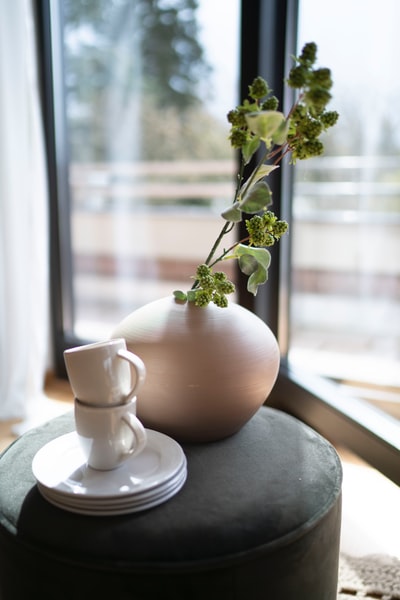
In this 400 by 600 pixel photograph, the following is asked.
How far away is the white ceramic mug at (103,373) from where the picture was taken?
857 millimetres

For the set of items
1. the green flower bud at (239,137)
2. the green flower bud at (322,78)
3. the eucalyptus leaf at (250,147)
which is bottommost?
the eucalyptus leaf at (250,147)

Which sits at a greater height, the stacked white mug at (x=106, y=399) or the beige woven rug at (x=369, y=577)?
the stacked white mug at (x=106, y=399)

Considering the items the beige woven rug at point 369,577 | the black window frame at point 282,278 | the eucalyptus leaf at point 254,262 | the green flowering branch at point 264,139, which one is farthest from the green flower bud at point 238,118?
the beige woven rug at point 369,577

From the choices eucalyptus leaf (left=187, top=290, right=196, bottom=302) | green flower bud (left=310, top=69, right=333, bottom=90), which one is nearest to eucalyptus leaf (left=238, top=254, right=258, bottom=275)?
eucalyptus leaf (left=187, top=290, right=196, bottom=302)

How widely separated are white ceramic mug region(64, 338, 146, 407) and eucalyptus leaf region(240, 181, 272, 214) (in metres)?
0.31

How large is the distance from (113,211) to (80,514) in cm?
225

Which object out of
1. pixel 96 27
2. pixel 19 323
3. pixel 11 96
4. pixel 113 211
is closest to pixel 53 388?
pixel 19 323

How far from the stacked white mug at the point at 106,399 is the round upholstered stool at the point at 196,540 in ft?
0.34

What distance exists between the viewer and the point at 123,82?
8.63ft

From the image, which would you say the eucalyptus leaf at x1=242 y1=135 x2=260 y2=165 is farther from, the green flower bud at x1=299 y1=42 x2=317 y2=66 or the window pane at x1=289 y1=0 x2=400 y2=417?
the window pane at x1=289 y1=0 x2=400 y2=417

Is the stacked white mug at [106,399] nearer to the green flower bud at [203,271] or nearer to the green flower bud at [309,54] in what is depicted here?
the green flower bud at [203,271]

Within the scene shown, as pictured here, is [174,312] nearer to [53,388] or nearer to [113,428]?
[113,428]

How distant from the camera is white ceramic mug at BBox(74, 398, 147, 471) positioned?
0.88 m

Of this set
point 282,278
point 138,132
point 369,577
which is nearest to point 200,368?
point 369,577
